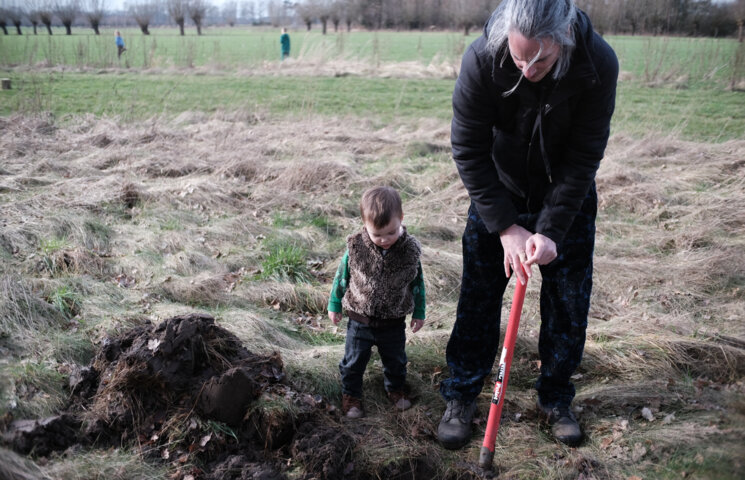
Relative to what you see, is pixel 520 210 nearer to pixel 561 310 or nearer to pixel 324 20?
pixel 561 310

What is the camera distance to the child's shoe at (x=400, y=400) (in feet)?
10.7

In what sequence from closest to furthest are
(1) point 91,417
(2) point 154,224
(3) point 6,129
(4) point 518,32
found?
(4) point 518,32 → (1) point 91,417 → (2) point 154,224 → (3) point 6,129

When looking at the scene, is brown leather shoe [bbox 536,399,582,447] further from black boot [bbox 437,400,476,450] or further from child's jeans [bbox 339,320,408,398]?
child's jeans [bbox 339,320,408,398]

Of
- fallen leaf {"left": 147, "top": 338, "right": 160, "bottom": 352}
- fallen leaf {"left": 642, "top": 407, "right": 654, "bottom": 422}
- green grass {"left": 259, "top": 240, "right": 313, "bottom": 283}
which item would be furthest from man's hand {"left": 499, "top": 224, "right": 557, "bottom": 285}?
green grass {"left": 259, "top": 240, "right": 313, "bottom": 283}

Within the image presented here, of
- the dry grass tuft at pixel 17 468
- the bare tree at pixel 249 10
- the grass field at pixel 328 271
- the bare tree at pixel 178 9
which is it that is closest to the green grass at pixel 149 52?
the grass field at pixel 328 271

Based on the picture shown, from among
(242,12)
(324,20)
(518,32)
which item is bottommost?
(518,32)

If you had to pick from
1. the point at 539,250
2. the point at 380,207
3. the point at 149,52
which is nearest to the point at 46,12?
the point at 380,207

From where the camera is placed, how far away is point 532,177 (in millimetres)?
2682

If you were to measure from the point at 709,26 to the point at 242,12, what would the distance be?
3670 inches

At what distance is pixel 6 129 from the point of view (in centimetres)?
920

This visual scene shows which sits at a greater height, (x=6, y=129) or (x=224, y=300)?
(x=6, y=129)

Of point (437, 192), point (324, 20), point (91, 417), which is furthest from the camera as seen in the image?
point (324, 20)

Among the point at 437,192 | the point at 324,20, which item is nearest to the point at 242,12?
the point at 324,20

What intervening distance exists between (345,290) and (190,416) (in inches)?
40.1
